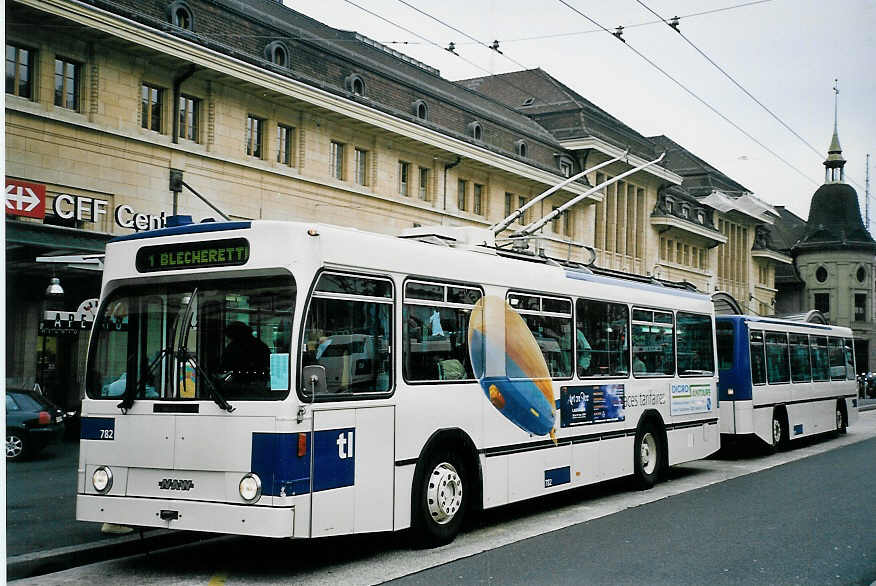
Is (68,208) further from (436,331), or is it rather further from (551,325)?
(436,331)

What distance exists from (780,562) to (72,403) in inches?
706

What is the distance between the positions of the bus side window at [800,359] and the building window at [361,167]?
557 inches

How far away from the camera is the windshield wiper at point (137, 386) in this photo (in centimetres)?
863

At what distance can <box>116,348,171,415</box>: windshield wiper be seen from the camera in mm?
8633

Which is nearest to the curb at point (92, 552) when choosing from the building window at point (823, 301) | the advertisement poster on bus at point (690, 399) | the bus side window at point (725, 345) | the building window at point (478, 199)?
the advertisement poster on bus at point (690, 399)

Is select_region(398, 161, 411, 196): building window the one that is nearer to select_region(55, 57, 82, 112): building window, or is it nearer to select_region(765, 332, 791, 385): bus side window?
select_region(55, 57, 82, 112): building window

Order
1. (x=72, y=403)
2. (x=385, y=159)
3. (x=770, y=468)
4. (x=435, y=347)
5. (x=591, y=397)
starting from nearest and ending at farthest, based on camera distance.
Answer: (x=435, y=347) < (x=591, y=397) < (x=770, y=468) < (x=72, y=403) < (x=385, y=159)

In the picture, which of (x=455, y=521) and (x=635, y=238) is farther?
(x=635, y=238)

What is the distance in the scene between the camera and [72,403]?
23.3 metres

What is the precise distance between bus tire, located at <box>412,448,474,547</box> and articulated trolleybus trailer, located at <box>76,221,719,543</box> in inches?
0.8

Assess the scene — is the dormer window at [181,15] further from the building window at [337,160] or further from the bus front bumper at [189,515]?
the bus front bumper at [189,515]

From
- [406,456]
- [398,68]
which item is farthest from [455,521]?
[398,68]

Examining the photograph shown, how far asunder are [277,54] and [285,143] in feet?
8.17

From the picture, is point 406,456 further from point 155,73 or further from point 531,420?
point 155,73
